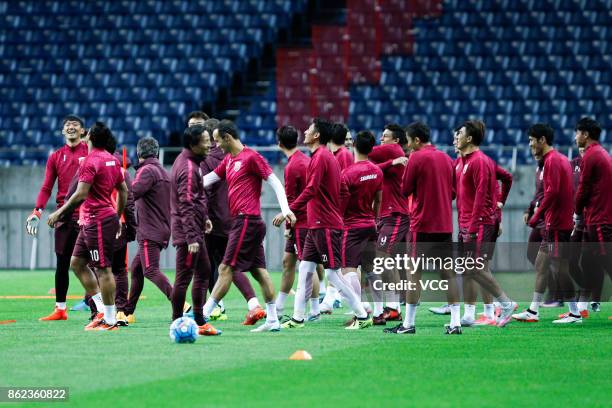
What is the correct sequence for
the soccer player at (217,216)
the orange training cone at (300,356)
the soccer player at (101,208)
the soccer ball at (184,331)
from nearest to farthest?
the orange training cone at (300,356)
the soccer ball at (184,331)
the soccer player at (101,208)
the soccer player at (217,216)

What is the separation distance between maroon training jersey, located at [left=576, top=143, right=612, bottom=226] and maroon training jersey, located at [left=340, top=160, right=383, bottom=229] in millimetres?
2144

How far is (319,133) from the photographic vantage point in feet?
39.0

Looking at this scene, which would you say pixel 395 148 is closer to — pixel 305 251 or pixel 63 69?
Answer: pixel 305 251

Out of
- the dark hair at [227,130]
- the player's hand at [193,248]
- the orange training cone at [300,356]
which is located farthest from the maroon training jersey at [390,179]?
the orange training cone at [300,356]

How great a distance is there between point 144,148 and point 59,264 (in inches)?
76.1

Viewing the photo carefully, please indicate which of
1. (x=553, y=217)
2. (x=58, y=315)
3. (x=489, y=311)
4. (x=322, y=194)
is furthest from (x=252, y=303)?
(x=553, y=217)

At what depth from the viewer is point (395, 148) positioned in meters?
13.3

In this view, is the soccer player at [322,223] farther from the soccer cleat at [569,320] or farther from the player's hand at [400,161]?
the soccer cleat at [569,320]

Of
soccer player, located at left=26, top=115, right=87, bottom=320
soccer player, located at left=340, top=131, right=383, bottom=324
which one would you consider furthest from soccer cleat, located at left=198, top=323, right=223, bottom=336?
soccer player, located at left=26, top=115, right=87, bottom=320

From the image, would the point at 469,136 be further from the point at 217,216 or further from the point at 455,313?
the point at 217,216

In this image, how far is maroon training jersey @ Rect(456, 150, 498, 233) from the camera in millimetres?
11555

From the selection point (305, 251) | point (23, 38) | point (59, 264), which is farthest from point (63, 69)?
point (305, 251)

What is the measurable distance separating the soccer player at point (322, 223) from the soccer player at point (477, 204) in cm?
124

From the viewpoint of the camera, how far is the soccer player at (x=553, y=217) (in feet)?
41.0
